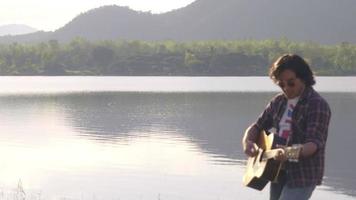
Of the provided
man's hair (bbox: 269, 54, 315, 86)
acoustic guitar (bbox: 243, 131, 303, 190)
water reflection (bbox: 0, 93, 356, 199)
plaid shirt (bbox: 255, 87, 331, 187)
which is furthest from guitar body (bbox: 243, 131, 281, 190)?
water reflection (bbox: 0, 93, 356, 199)

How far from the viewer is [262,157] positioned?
14.4 ft

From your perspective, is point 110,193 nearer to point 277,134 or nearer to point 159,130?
point 277,134

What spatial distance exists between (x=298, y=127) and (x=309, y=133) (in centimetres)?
13

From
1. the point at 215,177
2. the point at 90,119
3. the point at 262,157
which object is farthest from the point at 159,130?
the point at 262,157

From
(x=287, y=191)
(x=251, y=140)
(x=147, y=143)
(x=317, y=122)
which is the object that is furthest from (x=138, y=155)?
(x=317, y=122)

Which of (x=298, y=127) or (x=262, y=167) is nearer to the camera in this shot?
(x=298, y=127)

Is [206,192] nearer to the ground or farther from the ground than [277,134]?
nearer to the ground

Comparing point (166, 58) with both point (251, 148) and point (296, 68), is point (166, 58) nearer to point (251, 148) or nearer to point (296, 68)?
point (251, 148)

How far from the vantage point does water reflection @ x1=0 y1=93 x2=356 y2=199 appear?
53.8ft

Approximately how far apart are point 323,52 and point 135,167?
132 metres

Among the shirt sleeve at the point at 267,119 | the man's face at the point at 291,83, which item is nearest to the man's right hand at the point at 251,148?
the shirt sleeve at the point at 267,119

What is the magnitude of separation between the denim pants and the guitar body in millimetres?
58

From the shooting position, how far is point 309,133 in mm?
4102

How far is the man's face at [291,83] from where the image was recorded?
14.0 feet
